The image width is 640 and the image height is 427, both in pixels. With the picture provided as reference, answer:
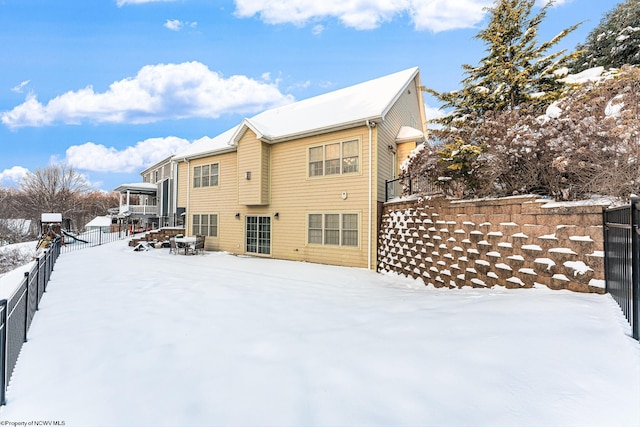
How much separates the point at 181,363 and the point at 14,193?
5305 cm

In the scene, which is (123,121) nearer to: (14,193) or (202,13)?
(14,193)

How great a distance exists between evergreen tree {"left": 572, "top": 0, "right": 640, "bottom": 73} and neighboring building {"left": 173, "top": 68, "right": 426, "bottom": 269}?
8.90 m

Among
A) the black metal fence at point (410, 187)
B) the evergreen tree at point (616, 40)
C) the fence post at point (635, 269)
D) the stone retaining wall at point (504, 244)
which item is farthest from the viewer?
the evergreen tree at point (616, 40)

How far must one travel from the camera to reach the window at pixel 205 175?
14687 mm

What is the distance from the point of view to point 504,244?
527 centimetres

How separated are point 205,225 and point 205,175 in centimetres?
260

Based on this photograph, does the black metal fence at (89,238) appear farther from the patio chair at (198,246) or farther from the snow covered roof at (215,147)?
the snow covered roof at (215,147)

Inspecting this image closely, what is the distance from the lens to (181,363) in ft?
10.6

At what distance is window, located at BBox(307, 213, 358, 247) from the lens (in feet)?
34.7

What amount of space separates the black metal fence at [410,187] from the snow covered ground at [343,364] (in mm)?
3790

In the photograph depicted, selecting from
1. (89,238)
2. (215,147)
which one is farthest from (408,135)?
(89,238)

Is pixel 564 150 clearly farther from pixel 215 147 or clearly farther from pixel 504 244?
pixel 215 147

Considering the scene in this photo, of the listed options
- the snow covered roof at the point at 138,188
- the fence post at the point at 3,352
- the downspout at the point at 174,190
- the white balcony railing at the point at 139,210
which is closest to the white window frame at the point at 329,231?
the fence post at the point at 3,352

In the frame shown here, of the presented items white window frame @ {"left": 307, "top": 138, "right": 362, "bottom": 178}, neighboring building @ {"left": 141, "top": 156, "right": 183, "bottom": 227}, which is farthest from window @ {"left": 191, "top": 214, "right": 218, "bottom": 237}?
white window frame @ {"left": 307, "top": 138, "right": 362, "bottom": 178}
